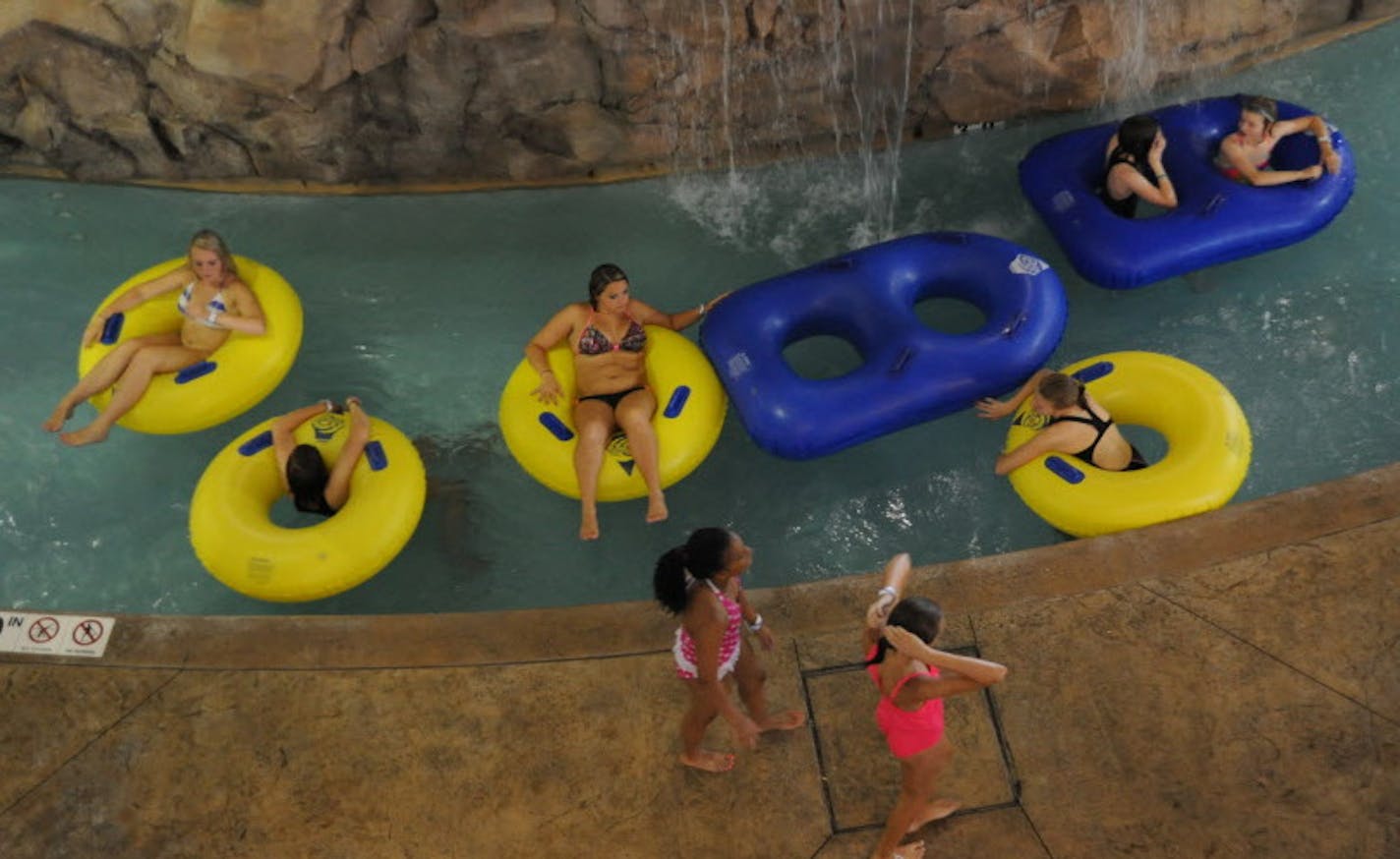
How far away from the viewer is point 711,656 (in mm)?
3236

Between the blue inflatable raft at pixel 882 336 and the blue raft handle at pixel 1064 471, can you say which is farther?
the blue inflatable raft at pixel 882 336

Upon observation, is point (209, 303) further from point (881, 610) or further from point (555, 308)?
point (881, 610)

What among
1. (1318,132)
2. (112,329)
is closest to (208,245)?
(112,329)

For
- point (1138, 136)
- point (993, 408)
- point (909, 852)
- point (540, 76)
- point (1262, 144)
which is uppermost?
point (540, 76)

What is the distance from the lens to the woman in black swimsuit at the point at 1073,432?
4.21m

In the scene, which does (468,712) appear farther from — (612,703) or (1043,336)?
(1043,336)

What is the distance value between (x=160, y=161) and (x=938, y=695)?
15.6ft

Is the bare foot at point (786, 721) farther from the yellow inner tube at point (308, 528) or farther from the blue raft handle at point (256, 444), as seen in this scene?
the blue raft handle at point (256, 444)

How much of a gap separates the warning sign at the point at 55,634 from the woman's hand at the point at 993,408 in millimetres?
3166

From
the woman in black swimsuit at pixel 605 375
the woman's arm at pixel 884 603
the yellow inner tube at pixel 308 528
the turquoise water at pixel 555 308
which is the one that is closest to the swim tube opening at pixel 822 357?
the turquoise water at pixel 555 308

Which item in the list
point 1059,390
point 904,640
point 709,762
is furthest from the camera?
point 1059,390

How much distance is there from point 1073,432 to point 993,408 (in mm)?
350

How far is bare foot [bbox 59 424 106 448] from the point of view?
478 centimetres

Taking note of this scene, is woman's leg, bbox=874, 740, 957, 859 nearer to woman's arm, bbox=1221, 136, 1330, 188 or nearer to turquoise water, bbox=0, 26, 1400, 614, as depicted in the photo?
turquoise water, bbox=0, 26, 1400, 614
